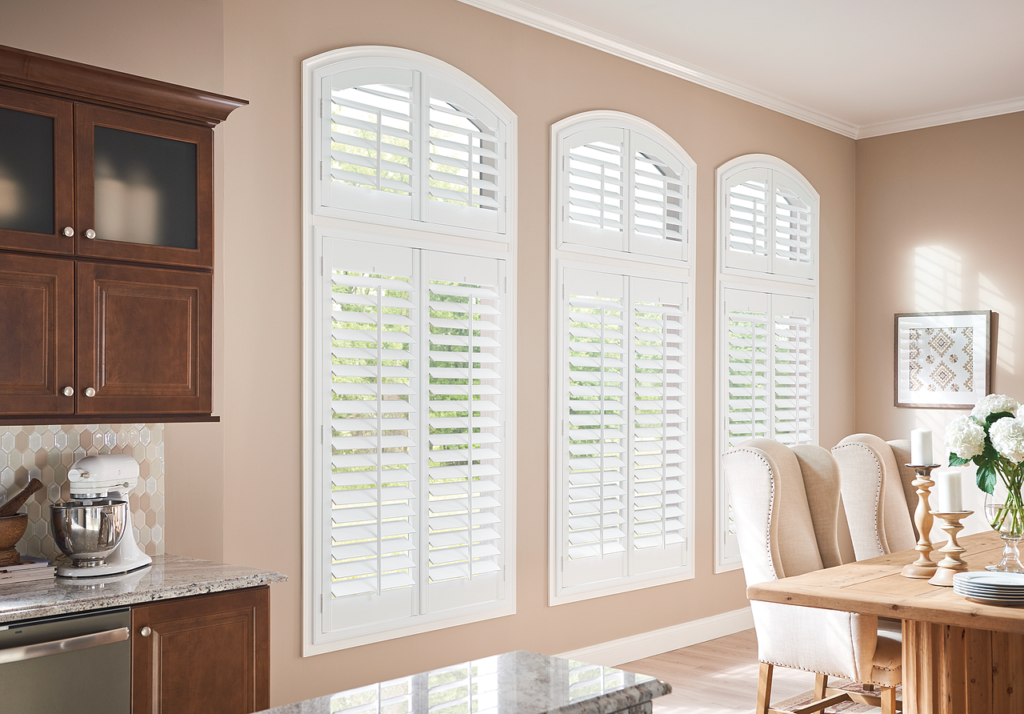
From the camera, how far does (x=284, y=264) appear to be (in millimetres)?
3260

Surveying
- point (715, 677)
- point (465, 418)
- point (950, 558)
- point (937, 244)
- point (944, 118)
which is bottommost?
point (715, 677)

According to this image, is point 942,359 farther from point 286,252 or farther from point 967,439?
point 286,252

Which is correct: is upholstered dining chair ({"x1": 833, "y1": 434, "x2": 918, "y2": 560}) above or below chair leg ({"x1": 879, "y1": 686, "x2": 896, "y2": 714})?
above

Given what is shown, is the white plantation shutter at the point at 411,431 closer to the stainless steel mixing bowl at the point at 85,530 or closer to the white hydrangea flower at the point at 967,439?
the stainless steel mixing bowl at the point at 85,530

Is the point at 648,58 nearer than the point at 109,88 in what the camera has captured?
No

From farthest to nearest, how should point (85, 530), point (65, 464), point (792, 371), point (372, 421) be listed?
point (792, 371) → point (372, 421) → point (65, 464) → point (85, 530)

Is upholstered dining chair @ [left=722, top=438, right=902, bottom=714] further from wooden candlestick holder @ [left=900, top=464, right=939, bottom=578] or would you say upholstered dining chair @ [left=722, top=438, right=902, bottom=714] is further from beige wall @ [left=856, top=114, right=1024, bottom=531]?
beige wall @ [left=856, top=114, right=1024, bottom=531]

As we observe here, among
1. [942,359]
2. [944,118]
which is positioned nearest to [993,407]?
[942,359]

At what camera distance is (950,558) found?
283 cm

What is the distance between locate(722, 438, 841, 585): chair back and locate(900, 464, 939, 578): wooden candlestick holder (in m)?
0.43

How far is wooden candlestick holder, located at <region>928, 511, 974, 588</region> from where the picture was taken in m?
2.77

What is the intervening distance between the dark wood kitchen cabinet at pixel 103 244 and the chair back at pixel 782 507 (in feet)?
6.07

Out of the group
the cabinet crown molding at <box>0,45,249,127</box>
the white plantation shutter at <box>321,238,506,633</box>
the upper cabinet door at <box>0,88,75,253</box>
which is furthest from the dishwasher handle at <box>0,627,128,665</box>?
the cabinet crown molding at <box>0,45,249,127</box>

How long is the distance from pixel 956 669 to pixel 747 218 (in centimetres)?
313
